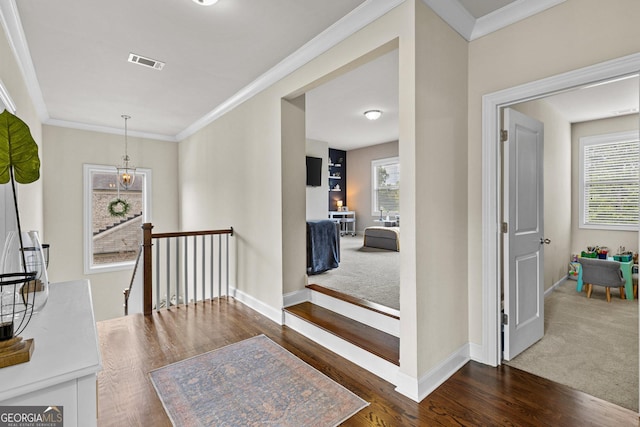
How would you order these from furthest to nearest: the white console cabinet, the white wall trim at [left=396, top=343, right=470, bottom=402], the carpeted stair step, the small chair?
the small chair
the carpeted stair step
the white wall trim at [left=396, top=343, right=470, bottom=402]
the white console cabinet

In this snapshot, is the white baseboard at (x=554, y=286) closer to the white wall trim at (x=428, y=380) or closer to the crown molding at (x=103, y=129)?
the white wall trim at (x=428, y=380)

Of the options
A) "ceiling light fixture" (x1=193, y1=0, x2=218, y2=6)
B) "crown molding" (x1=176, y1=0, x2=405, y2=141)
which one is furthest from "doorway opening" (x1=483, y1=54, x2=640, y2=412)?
"ceiling light fixture" (x1=193, y1=0, x2=218, y2=6)

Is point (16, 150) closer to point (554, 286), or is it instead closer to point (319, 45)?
point (319, 45)

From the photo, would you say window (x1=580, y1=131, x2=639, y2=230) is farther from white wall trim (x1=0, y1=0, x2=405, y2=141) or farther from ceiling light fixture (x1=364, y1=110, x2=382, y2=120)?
white wall trim (x1=0, y1=0, x2=405, y2=141)

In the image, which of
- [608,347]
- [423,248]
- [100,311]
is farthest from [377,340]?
[100,311]

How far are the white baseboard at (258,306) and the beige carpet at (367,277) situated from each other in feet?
2.02

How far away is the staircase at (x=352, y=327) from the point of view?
88.4 inches

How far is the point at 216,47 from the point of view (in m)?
2.69

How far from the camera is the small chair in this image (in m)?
3.70

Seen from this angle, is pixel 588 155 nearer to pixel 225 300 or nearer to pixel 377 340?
pixel 377 340

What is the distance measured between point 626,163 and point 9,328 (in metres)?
6.62

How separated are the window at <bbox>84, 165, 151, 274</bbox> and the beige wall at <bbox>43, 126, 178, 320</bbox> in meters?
0.11

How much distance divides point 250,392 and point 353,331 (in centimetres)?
95

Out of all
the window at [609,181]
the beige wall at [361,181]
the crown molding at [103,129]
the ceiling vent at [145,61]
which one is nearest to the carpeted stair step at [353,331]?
the ceiling vent at [145,61]
